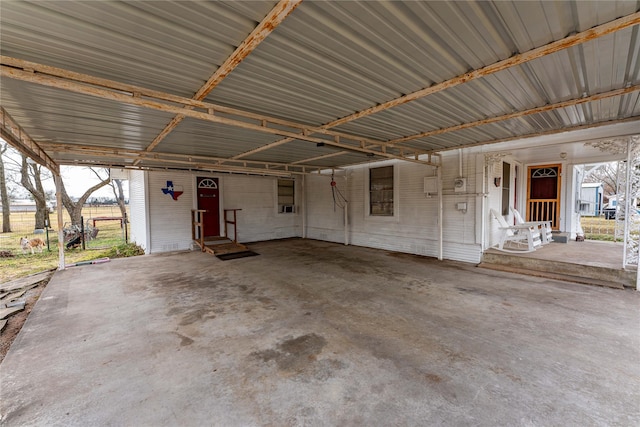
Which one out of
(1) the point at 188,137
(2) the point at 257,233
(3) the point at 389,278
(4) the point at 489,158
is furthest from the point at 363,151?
(2) the point at 257,233

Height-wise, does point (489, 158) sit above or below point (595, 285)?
above

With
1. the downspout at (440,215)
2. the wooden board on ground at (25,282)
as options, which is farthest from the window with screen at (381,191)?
the wooden board on ground at (25,282)

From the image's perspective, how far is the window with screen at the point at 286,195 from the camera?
10.9 meters

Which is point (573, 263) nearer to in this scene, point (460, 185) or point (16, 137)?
point (460, 185)

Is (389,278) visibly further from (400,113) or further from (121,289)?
(121,289)

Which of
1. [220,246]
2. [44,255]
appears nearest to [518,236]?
[220,246]

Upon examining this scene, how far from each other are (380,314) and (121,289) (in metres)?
4.52

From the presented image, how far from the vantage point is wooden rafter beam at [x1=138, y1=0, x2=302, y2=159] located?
1798 millimetres

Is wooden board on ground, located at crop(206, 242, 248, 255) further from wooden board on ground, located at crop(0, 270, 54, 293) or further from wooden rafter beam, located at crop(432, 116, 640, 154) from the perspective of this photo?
wooden rafter beam, located at crop(432, 116, 640, 154)

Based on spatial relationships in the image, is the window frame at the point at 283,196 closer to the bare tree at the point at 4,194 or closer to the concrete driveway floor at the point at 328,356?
the concrete driveway floor at the point at 328,356

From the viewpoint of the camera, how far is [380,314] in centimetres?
348

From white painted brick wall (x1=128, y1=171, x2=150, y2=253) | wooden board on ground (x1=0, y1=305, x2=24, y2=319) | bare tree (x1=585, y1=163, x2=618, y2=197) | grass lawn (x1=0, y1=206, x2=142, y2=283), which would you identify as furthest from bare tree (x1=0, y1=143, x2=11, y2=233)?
bare tree (x1=585, y1=163, x2=618, y2=197)

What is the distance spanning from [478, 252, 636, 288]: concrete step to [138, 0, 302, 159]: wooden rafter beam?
6.12 metres

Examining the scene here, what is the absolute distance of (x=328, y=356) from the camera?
2541 mm
